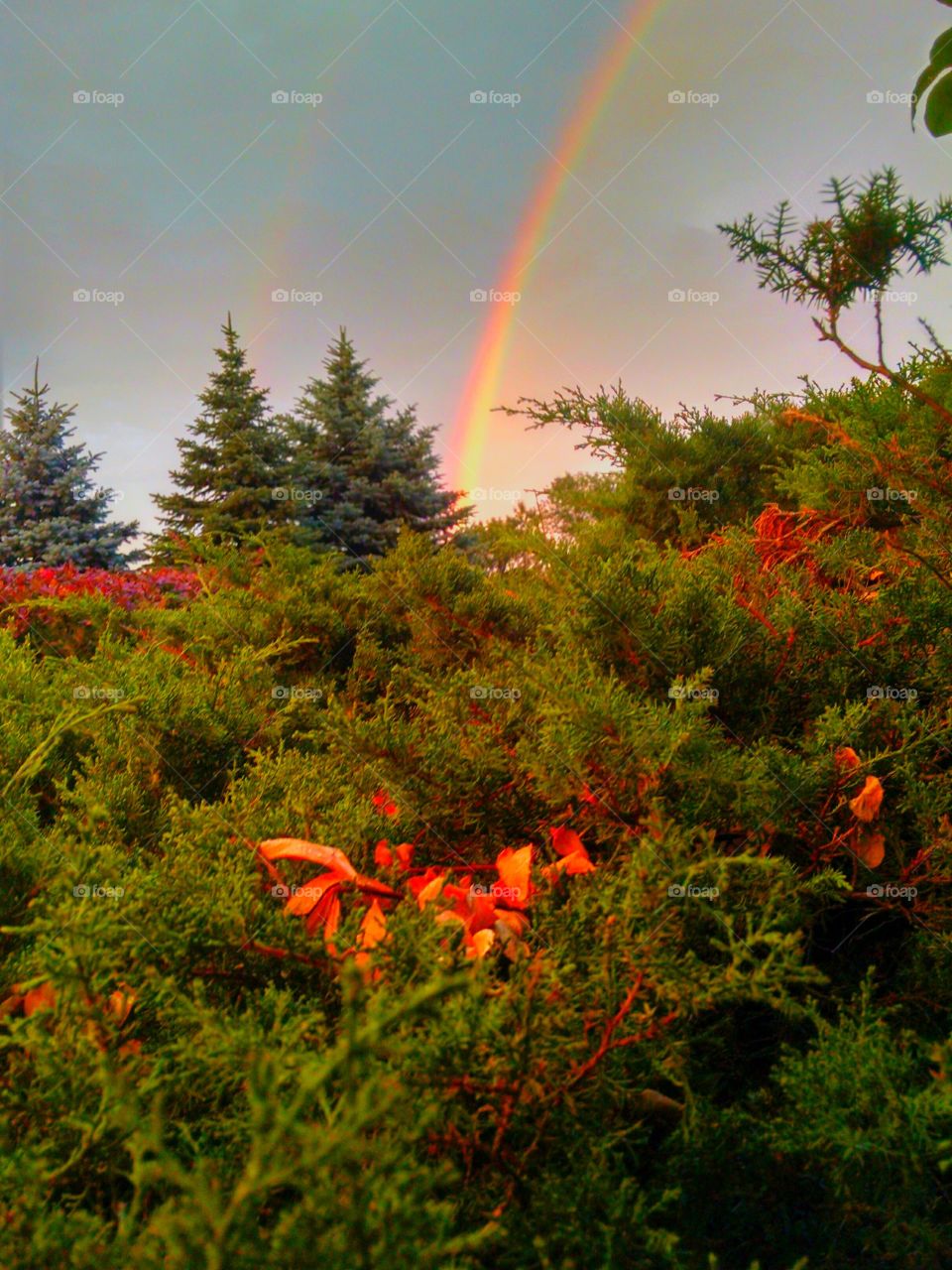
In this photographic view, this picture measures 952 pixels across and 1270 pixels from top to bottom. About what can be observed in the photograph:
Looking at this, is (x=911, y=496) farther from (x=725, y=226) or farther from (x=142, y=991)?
(x=142, y=991)

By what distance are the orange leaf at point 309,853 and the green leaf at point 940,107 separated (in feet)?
6.11

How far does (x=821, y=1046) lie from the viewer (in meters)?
0.93

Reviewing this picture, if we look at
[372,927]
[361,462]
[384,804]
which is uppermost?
[361,462]

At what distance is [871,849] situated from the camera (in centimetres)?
122

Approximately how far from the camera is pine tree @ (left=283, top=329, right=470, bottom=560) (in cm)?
2056

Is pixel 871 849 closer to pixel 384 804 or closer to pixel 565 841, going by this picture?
pixel 565 841

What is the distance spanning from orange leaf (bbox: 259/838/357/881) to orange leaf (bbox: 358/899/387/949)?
62mm

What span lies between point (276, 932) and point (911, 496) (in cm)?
152

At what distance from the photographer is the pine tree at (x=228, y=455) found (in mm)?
20594

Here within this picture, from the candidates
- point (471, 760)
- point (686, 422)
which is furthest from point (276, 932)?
point (686, 422)

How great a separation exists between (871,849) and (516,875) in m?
0.52

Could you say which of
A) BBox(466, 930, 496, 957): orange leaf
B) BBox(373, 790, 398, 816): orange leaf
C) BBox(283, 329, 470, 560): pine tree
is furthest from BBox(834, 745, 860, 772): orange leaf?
BBox(283, 329, 470, 560): pine tree

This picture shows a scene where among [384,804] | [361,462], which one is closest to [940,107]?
[384,804]

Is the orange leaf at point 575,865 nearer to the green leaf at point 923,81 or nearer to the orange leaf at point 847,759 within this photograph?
the orange leaf at point 847,759
